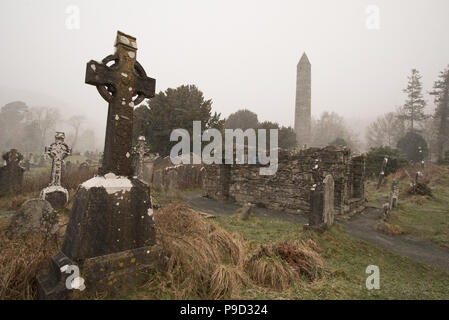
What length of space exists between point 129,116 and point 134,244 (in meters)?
1.53

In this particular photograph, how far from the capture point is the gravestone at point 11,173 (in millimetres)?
9242

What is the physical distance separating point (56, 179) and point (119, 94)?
6.56m

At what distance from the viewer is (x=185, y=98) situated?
2491 cm

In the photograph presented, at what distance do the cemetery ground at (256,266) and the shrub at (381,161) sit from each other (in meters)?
15.3

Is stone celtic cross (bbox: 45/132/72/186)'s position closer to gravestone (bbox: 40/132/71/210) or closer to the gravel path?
gravestone (bbox: 40/132/71/210)

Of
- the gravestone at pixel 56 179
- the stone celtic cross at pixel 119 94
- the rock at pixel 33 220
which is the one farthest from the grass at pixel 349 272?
the gravestone at pixel 56 179

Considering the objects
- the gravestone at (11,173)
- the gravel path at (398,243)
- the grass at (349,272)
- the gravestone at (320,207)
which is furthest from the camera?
the gravestone at (11,173)

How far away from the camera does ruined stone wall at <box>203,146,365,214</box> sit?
9.38 meters

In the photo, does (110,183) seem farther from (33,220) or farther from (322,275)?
(322,275)

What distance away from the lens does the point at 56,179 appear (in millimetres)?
7535

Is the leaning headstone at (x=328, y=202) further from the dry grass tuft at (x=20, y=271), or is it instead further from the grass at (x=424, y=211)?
the dry grass tuft at (x=20, y=271)

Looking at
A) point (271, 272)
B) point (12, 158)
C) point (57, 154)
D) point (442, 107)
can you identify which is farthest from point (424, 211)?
point (442, 107)

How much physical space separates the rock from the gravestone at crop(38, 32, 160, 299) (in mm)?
1900

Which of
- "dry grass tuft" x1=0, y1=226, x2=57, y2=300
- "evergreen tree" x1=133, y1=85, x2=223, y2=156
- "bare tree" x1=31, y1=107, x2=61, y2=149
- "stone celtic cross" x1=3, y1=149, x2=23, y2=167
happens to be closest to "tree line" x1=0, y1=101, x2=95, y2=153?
"bare tree" x1=31, y1=107, x2=61, y2=149
